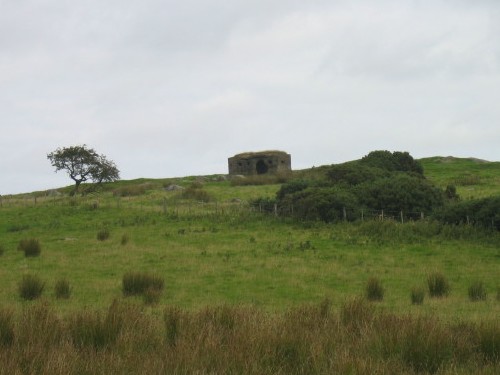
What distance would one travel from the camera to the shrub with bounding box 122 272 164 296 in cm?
1453

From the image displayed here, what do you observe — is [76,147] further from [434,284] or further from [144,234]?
[434,284]

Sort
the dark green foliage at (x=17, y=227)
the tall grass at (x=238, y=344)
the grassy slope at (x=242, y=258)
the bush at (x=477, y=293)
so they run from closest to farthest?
the tall grass at (x=238, y=344) < the bush at (x=477, y=293) < the grassy slope at (x=242, y=258) < the dark green foliage at (x=17, y=227)

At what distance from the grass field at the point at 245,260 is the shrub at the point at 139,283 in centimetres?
40

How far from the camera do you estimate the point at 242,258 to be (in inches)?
822

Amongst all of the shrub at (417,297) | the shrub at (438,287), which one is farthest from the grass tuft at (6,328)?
the shrub at (438,287)

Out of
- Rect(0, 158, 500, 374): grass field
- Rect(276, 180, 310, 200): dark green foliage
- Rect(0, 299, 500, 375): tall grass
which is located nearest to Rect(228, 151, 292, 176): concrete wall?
Rect(276, 180, 310, 200): dark green foliage

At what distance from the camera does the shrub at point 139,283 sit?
14.5 m

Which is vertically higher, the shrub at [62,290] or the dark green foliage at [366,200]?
the dark green foliage at [366,200]

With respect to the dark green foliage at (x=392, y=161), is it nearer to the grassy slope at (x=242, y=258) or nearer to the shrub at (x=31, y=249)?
the grassy slope at (x=242, y=258)

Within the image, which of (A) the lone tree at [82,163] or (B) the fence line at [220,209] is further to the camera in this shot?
(A) the lone tree at [82,163]

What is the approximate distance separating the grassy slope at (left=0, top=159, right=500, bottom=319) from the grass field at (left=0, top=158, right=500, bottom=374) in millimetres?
39

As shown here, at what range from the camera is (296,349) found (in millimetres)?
7203

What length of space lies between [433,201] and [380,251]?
9.65m

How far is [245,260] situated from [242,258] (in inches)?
15.4
